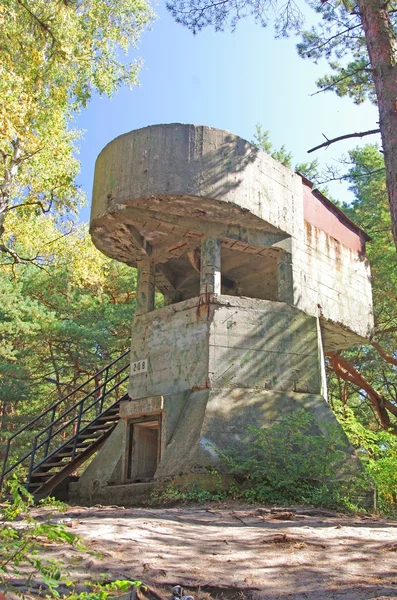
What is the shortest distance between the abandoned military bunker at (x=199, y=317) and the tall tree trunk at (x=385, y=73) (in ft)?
11.0

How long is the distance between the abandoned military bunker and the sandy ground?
2760 mm

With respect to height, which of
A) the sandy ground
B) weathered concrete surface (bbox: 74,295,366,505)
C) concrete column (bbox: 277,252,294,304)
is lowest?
the sandy ground

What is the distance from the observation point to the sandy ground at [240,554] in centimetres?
357

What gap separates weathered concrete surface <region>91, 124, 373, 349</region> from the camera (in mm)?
9562

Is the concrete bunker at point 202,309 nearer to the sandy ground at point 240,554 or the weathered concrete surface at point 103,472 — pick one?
the weathered concrete surface at point 103,472

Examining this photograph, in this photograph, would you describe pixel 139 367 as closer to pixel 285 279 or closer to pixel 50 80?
pixel 285 279

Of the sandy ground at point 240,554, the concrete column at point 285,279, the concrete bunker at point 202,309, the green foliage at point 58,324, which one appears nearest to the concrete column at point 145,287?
the concrete bunker at point 202,309

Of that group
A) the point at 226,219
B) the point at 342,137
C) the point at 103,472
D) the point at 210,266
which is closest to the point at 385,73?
the point at 342,137

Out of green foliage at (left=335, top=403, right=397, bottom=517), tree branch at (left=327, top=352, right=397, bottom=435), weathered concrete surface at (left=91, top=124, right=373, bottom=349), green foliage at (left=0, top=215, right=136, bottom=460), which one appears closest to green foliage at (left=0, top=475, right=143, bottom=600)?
green foliage at (left=335, top=403, right=397, bottom=517)

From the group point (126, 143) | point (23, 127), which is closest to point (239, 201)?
point (126, 143)

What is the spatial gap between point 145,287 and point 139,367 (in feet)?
5.41

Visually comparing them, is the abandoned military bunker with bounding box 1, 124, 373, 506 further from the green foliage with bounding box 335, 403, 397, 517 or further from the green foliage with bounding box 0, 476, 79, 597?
the green foliage with bounding box 0, 476, 79, 597

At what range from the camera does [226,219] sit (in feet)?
32.9

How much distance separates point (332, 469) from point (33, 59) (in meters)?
11.1
